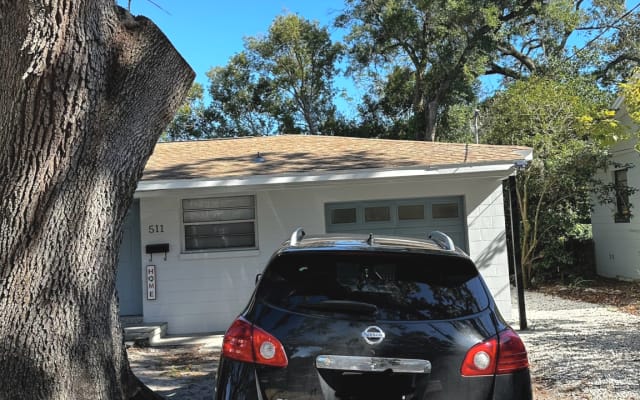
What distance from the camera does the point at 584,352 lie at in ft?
23.3

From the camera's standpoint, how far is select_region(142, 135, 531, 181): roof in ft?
30.2

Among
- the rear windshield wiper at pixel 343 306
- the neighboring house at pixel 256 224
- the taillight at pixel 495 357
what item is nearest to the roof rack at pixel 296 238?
the rear windshield wiper at pixel 343 306

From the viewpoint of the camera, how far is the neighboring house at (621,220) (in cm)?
1388

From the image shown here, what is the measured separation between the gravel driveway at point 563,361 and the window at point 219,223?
6.67 feet

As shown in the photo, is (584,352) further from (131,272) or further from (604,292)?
(131,272)

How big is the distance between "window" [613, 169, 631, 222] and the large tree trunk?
13.8 metres

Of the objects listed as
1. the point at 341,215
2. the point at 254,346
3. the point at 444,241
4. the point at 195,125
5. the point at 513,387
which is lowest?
the point at 513,387

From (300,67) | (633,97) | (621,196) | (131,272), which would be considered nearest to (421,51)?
(300,67)

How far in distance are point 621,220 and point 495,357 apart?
13.8m

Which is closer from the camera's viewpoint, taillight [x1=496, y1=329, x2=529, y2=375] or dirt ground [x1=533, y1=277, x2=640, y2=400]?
taillight [x1=496, y1=329, x2=529, y2=375]

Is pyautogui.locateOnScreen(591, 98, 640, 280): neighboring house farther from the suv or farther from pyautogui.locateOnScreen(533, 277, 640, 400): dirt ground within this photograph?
the suv

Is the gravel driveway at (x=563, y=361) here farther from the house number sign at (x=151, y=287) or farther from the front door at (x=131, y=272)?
the front door at (x=131, y=272)

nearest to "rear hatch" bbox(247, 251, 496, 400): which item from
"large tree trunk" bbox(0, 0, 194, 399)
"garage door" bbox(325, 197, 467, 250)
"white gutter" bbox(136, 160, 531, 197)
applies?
"large tree trunk" bbox(0, 0, 194, 399)

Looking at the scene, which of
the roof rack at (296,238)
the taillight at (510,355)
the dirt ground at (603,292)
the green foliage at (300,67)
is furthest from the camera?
the green foliage at (300,67)
